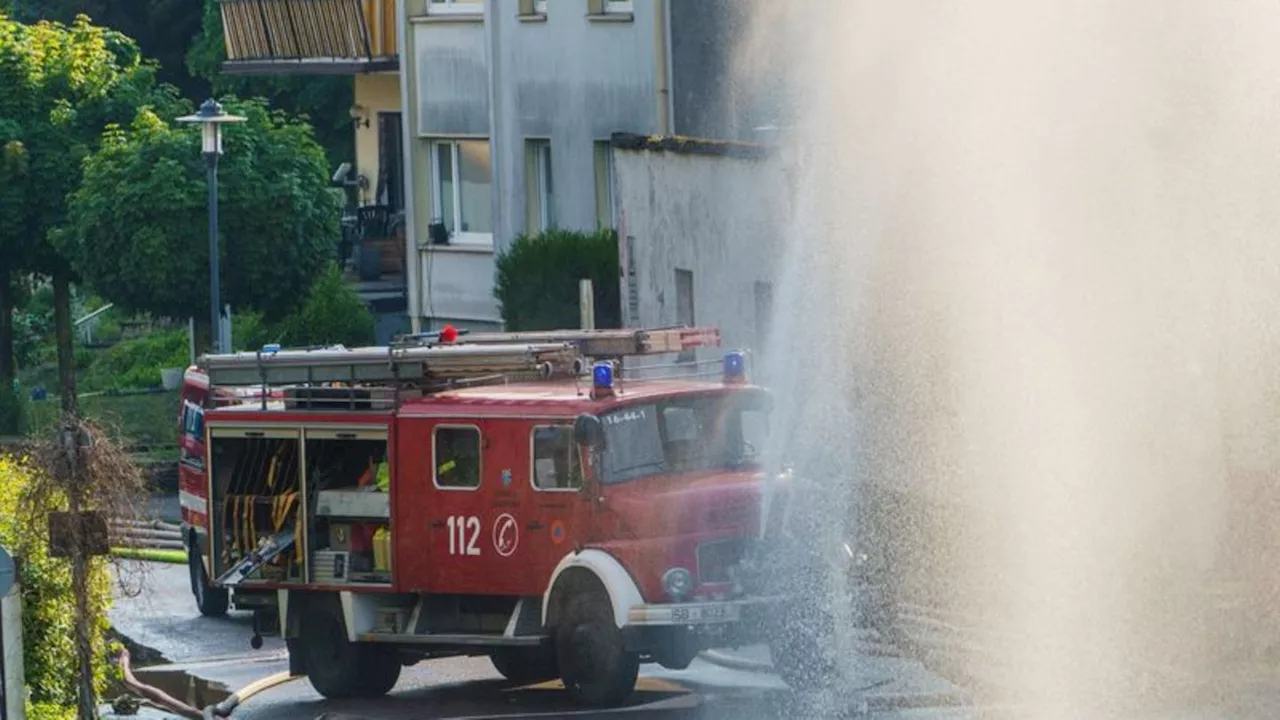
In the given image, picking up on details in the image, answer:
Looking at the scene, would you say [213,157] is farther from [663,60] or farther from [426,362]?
[426,362]

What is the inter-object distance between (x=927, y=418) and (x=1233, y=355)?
258cm

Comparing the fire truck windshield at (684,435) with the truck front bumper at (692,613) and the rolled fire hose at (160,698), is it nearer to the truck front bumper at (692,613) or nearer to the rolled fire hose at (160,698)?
the truck front bumper at (692,613)

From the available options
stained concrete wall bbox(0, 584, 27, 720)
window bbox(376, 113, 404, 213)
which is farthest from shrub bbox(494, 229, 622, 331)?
stained concrete wall bbox(0, 584, 27, 720)

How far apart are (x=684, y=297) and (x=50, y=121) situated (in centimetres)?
1351

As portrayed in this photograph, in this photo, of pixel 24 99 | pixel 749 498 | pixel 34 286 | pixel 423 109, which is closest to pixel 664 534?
pixel 749 498

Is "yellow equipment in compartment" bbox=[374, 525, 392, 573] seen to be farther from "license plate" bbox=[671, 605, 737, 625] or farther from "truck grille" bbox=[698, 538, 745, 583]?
"license plate" bbox=[671, 605, 737, 625]

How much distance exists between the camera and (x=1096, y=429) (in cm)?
1983

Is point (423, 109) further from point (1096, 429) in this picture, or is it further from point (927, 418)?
point (1096, 429)

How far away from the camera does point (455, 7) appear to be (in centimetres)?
3650

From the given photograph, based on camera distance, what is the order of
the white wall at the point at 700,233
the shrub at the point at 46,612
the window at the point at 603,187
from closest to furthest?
the shrub at the point at 46,612, the white wall at the point at 700,233, the window at the point at 603,187

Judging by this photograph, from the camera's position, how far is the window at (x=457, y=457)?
19.5 metres

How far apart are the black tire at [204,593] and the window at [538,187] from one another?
9.47 metres

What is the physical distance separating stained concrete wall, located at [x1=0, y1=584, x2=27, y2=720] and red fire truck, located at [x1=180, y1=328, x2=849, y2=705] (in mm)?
4494

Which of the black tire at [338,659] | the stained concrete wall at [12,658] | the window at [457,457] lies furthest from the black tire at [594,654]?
the stained concrete wall at [12,658]
